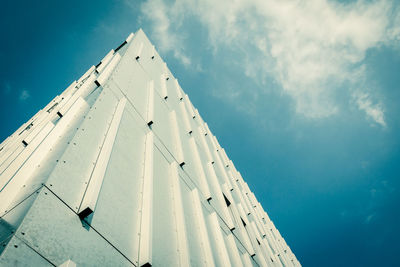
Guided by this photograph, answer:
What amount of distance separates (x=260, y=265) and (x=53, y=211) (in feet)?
19.6

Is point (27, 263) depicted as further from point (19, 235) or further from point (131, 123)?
point (131, 123)

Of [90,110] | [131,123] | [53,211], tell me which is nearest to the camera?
[53,211]

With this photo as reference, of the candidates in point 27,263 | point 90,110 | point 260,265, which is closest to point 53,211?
point 27,263

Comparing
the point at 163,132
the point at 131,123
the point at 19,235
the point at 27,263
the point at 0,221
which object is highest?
the point at 163,132

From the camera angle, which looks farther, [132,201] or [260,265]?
[260,265]

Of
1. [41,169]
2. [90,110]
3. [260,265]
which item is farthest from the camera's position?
[260,265]

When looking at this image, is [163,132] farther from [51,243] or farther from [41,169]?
[51,243]

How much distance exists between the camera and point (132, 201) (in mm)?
2727

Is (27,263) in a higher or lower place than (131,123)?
lower

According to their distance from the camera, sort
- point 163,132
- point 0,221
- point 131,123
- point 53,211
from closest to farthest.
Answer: point 0,221 → point 53,211 → point 131,123 → point 163,132

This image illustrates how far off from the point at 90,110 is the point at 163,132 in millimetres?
2243

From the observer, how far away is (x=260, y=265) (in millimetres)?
6176

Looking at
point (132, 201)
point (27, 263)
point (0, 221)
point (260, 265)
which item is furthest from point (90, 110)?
point (260, 265)

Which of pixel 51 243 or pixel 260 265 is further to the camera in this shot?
pixel 260 265
